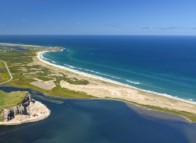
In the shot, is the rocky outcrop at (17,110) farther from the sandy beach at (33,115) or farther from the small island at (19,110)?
the sandy beach at (33,115)

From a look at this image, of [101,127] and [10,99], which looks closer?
[101,127]

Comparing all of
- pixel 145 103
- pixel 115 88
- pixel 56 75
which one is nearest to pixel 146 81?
pixel 115 88

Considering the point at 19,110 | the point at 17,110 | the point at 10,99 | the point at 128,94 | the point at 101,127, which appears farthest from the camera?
the point at 128,94

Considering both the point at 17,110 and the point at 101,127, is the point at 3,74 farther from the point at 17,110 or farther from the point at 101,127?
the point at 101,127

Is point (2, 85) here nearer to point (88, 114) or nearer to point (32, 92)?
point (32, 92)

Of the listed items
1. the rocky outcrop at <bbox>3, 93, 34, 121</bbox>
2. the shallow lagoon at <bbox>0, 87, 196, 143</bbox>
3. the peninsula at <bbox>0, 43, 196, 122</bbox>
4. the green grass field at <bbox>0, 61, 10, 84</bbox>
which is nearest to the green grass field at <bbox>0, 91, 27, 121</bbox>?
the rocky outcrop at <bbox>3, 93, 34, 121</bbox>

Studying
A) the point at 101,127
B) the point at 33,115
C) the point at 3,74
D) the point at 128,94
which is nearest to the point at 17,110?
the point at 33,115

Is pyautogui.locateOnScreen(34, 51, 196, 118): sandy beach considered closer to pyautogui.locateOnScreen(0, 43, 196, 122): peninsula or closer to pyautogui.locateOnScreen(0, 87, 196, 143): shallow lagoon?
pyautogui.locateOnScreen(0, 43, 196, 122): peninsula

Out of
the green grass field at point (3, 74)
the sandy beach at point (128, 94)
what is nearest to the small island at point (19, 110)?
the sandy beach at point (128, 94)

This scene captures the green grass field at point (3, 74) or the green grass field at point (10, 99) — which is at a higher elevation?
the green grass field at point (10, 99)
